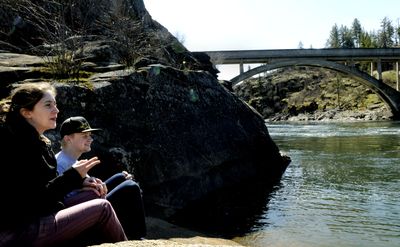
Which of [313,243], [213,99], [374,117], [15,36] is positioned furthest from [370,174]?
[374,117]

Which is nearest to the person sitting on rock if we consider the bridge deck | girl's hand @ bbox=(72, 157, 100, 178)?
girl's hand @ bbox=(72, 157, 100, 178)

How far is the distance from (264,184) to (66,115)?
5.66 metres

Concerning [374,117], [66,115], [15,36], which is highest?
[15,36]

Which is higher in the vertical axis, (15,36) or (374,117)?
(15,36)

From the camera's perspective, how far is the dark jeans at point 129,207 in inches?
158

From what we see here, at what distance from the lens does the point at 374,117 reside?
5700 cm

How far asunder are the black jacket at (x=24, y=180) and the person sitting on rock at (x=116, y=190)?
0.49m

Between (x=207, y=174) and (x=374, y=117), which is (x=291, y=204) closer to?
(x=207, y=174)

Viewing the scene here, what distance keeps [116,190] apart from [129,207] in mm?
192

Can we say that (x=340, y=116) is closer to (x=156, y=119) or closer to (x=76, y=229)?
(x=156, y=119)

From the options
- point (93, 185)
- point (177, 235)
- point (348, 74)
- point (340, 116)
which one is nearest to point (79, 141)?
point (93, 185)

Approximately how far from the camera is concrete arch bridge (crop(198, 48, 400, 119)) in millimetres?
46438

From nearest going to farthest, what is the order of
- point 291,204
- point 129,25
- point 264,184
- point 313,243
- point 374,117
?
point 313,243
point 291,204
point 264,184
point 129,25
point 374,117

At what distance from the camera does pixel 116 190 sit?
4031mm
